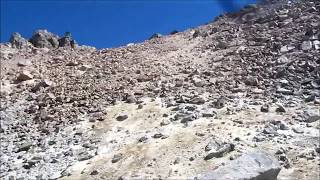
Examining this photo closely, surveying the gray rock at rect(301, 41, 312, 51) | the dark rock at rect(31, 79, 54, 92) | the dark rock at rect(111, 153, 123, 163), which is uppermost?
the dark rock at rect(31, 79, 54, 92)

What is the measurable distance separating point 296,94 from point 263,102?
2.39 ft

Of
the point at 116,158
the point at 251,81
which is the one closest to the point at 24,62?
the point at 251,81

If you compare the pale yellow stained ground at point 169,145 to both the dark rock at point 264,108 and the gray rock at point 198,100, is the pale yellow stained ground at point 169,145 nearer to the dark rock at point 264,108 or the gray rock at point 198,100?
the dark rock at point 264,108

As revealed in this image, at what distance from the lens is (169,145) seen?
1116cm

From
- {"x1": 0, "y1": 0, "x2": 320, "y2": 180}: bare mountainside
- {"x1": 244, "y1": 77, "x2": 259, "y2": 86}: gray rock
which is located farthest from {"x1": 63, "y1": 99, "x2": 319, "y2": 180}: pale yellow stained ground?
{"x1": 244, "y1": 77, "x2": 259, "y2": 86}: gray rock

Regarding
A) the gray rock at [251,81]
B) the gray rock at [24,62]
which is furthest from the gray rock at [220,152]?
the gray rock at [24,62]

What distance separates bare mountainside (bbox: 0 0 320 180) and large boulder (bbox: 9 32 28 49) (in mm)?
80

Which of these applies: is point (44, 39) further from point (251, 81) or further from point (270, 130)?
point (270, 130)

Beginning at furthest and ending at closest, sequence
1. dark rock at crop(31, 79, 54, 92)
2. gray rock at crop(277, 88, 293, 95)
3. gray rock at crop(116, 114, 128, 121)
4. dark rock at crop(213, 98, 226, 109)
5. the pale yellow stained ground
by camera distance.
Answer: dark rock at crop(31, 79, 54, 92), gray rock at crop(116, 114, 128, 121), gray rock at crop(277, 88, 293, 95), dark rock at crop(213, 98, 226, 109), the pale yellow stained ground

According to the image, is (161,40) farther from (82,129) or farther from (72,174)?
(72,174)

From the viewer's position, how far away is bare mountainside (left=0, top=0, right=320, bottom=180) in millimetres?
10367

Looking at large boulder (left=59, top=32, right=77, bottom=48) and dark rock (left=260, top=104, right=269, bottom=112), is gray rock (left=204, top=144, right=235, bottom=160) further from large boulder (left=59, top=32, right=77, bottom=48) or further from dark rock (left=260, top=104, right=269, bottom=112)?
large boulder (left=59, top=32, right=77, bottom=48)

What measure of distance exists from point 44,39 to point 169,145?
423 inches

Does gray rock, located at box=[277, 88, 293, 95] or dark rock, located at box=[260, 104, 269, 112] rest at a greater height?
gray rock, located at box=[277, 88, 293, 95]
